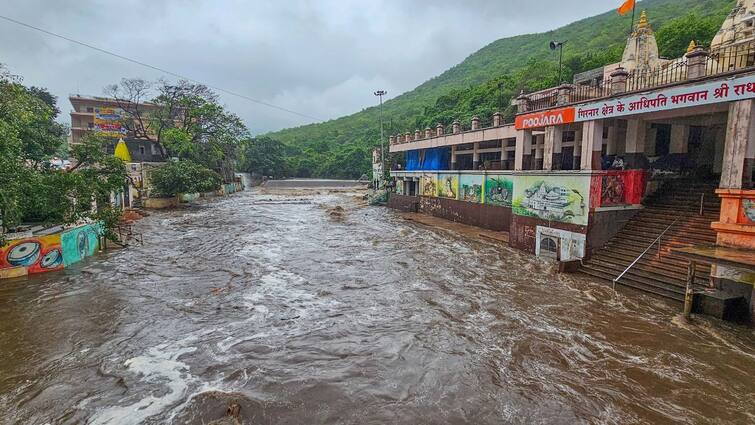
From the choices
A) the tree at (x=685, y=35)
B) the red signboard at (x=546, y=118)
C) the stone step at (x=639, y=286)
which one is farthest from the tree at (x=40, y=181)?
the tree at (x=685, y=35)

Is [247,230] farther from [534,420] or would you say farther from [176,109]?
[176,109]

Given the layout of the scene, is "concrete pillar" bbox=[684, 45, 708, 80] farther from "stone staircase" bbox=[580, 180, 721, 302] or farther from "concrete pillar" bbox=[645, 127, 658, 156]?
"concrete pillar" bbox=[645, 127, 658, 156]

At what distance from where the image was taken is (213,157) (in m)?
50.9

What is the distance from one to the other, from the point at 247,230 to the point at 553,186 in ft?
63.8

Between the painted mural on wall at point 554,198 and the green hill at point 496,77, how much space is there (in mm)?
24908

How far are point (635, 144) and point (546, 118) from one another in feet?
12.9

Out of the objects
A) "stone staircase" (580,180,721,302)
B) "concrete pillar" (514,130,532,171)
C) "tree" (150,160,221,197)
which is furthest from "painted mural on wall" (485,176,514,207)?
"tree" (150,160,221,197)

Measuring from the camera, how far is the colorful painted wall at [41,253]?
14.9m

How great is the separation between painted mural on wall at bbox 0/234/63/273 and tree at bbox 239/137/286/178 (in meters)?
65.2

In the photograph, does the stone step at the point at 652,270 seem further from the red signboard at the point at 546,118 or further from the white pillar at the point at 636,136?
the red signboard at the point at 546,118

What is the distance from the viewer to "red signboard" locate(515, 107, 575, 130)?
17347 millimetres

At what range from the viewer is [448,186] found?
31.6 metres

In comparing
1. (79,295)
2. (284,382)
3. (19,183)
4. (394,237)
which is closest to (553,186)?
(394,237)

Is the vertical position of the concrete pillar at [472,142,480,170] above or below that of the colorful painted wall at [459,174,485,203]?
above
